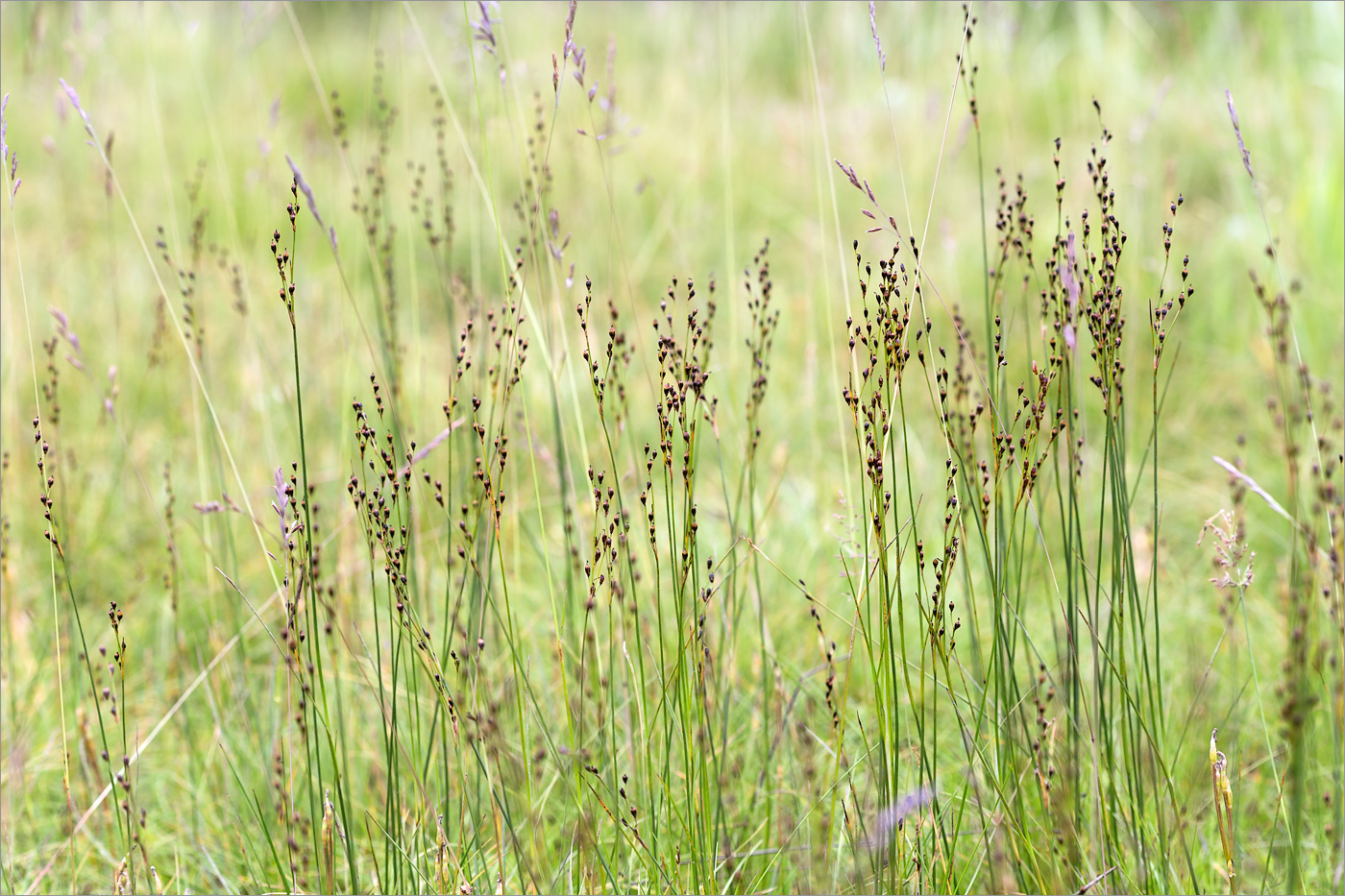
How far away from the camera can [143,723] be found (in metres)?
2.13

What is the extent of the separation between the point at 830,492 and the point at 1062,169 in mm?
2532

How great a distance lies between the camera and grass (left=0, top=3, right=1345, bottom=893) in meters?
1.30

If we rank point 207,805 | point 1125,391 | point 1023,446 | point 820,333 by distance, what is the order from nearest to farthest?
point 1023,446 → point 207,805 → point 1125,391 → point 820,333

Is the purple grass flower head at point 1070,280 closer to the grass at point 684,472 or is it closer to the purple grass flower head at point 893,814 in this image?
the grass at point 684,472

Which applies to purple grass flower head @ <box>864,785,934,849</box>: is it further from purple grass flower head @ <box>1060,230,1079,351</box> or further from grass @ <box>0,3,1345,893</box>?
purple grass flower head @ <box>1060,230,1079,351</box>

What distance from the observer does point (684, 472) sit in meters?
1.11

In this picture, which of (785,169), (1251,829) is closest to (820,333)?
(785,169)

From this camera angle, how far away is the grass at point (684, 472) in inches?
51.3

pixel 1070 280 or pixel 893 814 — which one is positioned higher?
pixel 1070 280

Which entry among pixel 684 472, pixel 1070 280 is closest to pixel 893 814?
pixel 684 472

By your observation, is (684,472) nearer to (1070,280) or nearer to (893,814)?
(893,814)

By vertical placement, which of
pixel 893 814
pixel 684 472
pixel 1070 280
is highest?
pixel 1070 280

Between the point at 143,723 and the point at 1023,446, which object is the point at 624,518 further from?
the point at 143,723

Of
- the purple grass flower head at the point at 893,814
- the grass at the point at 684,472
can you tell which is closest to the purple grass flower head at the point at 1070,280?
the grass at the point at 684,472
